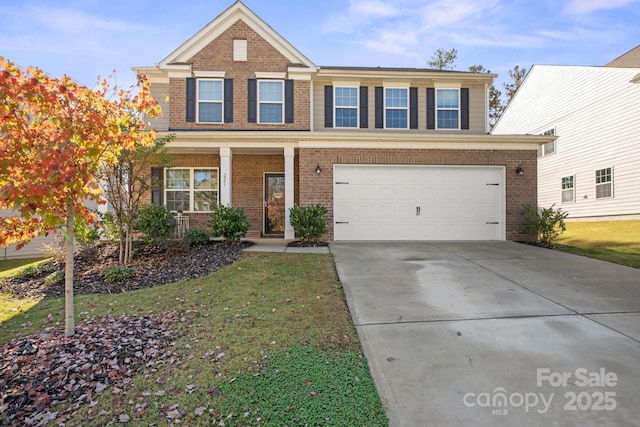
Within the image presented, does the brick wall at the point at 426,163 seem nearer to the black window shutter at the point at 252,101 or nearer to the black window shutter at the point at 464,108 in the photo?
the black window shutter at the point at 464,108

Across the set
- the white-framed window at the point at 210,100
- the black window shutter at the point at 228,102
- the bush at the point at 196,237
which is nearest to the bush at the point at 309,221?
the bush at the point at 196,237

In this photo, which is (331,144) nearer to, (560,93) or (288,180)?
(288,180)

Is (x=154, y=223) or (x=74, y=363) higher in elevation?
(x=154, y=223)

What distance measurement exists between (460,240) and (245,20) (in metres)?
10.3

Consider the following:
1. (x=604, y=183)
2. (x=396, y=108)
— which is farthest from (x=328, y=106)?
(x=604, y=183)

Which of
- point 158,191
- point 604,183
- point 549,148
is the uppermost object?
point 549,148

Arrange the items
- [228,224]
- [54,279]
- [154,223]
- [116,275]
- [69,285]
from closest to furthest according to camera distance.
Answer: [69,285]
[116,275]
[54,279]
[154,223]
[228,224]

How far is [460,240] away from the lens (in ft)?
33.5

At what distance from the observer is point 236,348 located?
3396 mm

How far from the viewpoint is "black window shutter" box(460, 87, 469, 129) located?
12172 millimetres

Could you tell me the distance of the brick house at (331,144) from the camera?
10039 millimetres

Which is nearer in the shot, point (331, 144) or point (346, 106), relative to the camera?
point (331, 144)

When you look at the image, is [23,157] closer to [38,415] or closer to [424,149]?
[38,415]

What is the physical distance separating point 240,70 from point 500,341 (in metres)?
11.2
